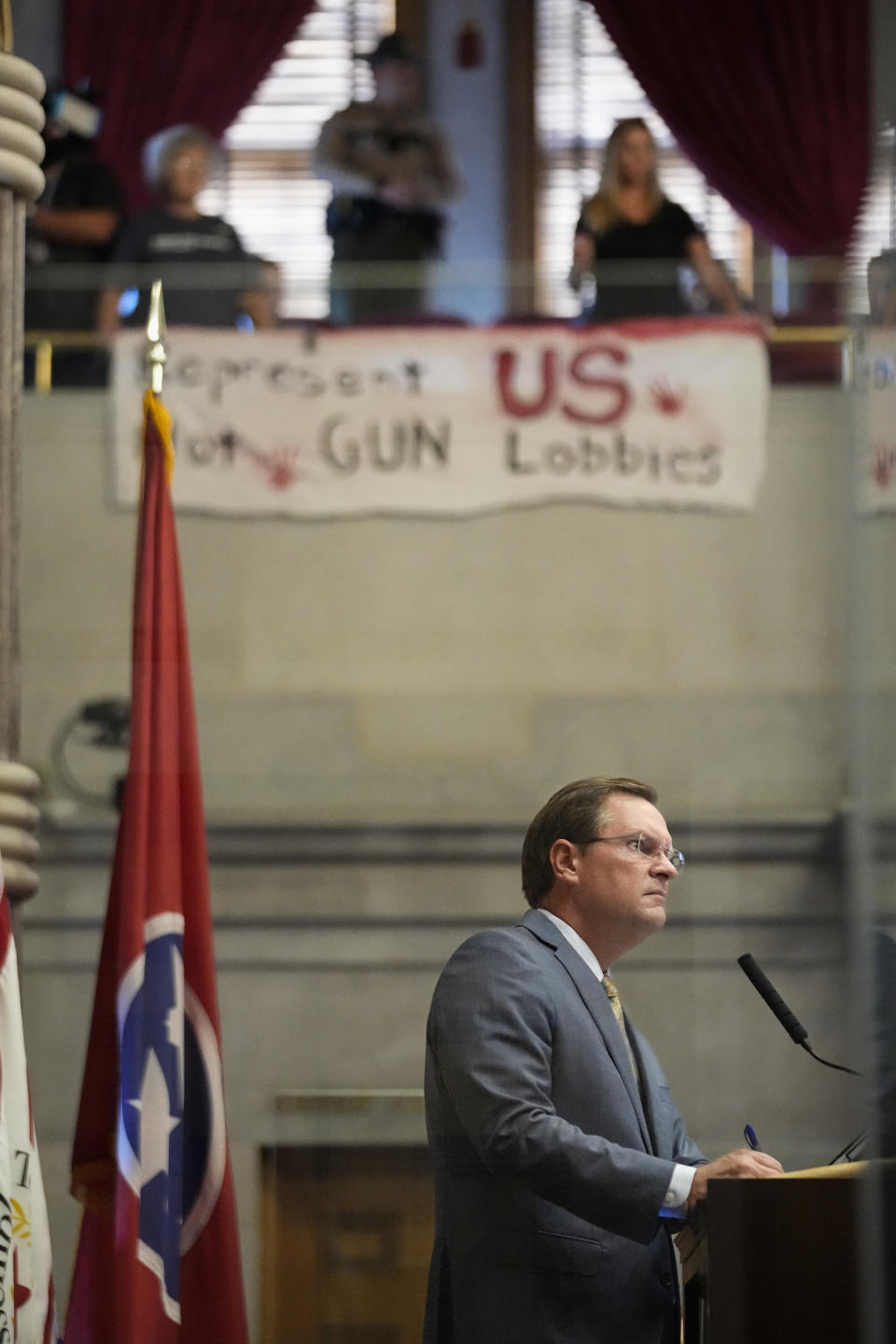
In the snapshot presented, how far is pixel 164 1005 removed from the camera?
2.88m

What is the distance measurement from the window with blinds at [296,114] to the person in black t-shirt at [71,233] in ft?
5.32

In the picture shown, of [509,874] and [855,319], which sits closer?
[855,319]

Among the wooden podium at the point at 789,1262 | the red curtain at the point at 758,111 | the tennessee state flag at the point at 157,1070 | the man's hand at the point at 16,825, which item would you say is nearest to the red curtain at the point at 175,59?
the red curtain at the point at 758,111

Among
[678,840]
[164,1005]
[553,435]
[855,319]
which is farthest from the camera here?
[553,435]

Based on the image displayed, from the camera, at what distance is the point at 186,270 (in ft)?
14.8

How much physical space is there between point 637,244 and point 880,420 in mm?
2856

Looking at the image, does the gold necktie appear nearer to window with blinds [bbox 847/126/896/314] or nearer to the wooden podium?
the wooden podium

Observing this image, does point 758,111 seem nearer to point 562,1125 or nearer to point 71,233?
point 71,233

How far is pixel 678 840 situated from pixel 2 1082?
186 cm

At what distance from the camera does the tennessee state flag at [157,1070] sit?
2801 millimetres

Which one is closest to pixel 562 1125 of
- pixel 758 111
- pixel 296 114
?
pixel 758 111

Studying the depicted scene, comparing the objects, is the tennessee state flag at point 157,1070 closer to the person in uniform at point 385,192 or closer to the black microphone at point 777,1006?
the black microphone at point 777,1006

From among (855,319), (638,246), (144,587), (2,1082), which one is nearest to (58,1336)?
(2,1082)

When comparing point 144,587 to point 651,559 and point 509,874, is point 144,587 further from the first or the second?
point 651,559
